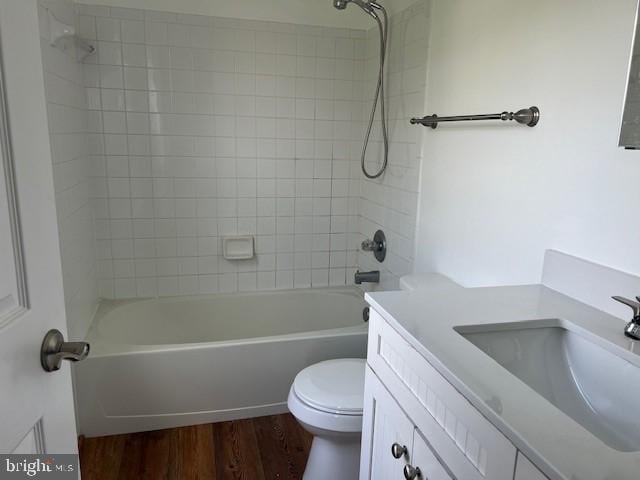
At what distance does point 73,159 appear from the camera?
220 cm

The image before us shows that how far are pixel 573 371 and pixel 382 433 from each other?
1.65 feet

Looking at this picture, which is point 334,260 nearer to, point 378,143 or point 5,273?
point 378,143

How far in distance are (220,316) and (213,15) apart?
171 cm

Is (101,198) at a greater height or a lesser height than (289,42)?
lesser

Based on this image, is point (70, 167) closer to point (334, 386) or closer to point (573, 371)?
point (334, 386)

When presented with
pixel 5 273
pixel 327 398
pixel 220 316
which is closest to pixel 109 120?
pixel 220 316

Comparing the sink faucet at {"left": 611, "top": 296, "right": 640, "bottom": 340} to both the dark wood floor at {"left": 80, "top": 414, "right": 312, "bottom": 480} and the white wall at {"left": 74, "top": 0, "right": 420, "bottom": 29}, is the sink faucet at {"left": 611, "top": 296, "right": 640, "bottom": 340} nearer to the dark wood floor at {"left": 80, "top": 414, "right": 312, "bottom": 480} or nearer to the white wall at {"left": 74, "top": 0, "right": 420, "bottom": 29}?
the dark wood floor at {"left": 80, "top": 414, "right": 312, "bottom": 480}

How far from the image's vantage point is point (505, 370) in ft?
2.97

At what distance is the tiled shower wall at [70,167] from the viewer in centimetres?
192

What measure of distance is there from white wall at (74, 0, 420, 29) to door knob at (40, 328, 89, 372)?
85.0 inches

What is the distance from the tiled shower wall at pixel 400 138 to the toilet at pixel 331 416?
738mm

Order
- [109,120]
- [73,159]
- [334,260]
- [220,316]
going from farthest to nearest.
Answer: [334,260] → [220,316] → [109,120] → [73,159]

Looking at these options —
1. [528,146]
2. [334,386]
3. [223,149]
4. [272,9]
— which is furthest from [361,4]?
[334,386]

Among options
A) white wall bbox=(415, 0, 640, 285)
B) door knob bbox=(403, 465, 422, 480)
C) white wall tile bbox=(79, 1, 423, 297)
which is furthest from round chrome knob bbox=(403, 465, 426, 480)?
white wall tile bbox=(79, 1, 423, 297)
